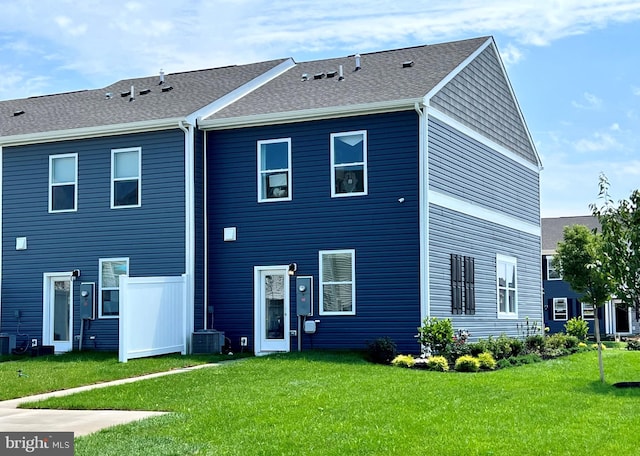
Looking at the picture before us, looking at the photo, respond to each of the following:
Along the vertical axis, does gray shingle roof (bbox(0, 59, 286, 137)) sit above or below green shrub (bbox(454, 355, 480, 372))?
above

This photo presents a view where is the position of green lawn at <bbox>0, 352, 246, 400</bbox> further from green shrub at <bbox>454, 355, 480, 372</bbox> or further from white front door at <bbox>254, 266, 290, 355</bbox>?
green shrub at <bbox>454, 355, 480, 372</bbox>

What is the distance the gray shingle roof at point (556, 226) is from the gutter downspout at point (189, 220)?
30.5m

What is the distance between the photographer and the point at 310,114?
2022cm

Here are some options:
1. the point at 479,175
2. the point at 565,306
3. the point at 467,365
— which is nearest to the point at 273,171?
the point at 479,175

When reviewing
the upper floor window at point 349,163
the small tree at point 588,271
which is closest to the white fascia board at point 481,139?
the upper floor window at point 349,163

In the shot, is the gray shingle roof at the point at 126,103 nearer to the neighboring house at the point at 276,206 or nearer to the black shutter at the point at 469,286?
the neighboring house at the point at 276,206

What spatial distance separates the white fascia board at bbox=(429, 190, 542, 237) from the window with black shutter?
3.83ft

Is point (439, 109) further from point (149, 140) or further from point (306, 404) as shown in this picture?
point (306, 404)

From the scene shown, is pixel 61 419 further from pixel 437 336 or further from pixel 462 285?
pixel 462 285

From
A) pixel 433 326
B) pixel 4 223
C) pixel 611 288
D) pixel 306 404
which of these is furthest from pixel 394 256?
pixel 4 223

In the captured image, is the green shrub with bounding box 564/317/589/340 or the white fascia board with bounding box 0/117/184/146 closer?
the white fascia board with bounding box 0/117/184/146

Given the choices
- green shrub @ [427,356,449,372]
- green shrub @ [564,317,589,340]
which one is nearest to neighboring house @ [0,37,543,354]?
green shrub @ [427,356,449,372]

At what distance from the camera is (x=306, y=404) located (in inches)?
468

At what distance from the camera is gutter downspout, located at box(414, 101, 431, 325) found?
19.2 meters
